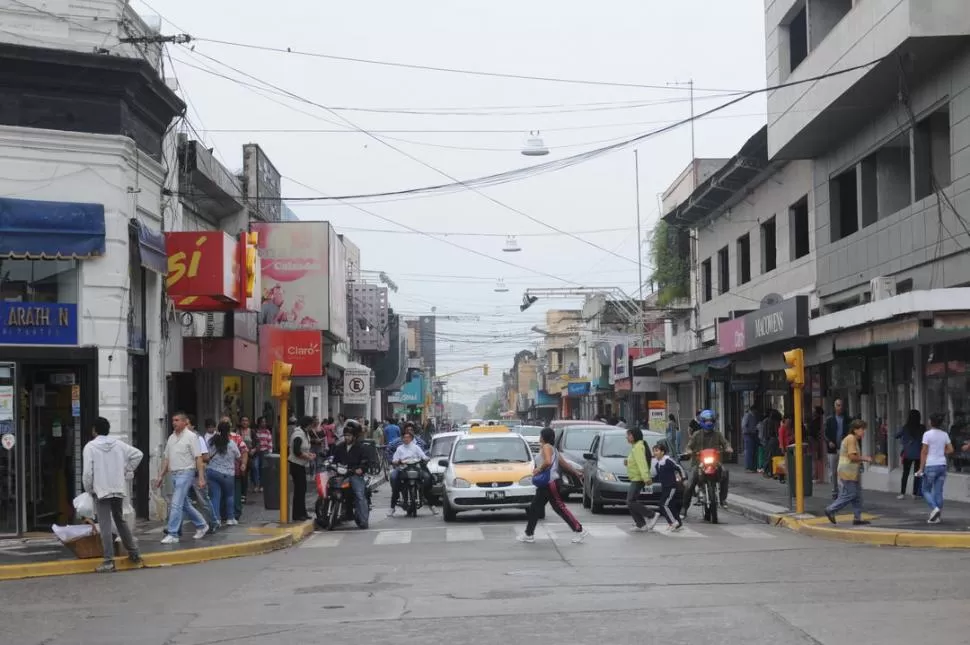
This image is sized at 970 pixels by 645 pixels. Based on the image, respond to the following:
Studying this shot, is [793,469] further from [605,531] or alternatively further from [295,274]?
[295,274]

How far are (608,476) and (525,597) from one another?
11.0m

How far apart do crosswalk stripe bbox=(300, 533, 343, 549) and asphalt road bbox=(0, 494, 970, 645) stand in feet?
1.97

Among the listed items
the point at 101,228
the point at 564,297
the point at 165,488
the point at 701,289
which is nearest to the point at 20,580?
the point at 101,228

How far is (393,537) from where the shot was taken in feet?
64.0

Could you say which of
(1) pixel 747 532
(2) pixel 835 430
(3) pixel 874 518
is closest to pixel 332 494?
(1) pixel 747 532

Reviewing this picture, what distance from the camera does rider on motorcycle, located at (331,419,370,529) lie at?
2120 cm

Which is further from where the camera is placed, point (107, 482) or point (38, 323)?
point (38, 323)

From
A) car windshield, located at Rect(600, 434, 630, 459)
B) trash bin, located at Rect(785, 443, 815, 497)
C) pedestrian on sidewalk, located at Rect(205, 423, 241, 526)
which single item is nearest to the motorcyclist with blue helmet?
trash bin, located at Rect(785, 443, 815, 497)

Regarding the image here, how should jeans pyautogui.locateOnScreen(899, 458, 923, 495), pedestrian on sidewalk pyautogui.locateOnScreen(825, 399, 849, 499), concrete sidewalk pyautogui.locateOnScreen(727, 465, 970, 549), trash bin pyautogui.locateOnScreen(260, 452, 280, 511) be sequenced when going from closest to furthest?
1. concrete sidewalk pyautogui.locateOnScreen(727, 465, 970, 549)
2. trash bin pyautogui.locateOnScreen(260, 452, 280, 511)
3. jeans pyautogui.locateOnScreen(899, 458, 923, 495)
4. pedestrian on sidewalk pyautogui.locateOnScreen(825, 399, 849, 499)

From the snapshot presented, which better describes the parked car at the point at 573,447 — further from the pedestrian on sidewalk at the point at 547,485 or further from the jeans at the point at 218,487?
the jeans at the point at 218,487

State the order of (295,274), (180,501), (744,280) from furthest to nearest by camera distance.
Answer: (744,280), (295,274), (180,501)

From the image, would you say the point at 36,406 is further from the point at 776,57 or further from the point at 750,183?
the point at 750,183

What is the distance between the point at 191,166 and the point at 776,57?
1433 centimetres

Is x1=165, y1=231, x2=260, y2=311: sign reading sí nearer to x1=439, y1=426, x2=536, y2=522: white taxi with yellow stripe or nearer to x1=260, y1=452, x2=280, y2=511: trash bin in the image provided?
x1=260, y1=452, x2=280, y2=511: trash bin
